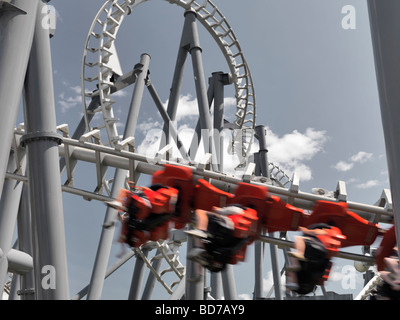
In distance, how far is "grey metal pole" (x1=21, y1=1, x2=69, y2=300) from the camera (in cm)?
243

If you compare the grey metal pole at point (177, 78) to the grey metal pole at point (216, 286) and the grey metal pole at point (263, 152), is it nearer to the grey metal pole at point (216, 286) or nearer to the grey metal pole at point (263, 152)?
the grey metal pole at point (216, 286)

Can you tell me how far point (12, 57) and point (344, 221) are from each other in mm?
2246

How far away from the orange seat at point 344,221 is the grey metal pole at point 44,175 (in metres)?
1.63

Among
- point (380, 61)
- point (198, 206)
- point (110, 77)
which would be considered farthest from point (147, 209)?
point (110, 77)

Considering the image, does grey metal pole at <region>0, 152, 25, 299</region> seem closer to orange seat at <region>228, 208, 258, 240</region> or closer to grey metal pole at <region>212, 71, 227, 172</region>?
orange seat at <region>228, 208, 258, 240</region>

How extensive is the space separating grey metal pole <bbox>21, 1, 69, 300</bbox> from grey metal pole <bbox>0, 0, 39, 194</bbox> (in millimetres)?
315

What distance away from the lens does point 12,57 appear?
2266mm

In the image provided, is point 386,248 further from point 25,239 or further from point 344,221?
point 25,239

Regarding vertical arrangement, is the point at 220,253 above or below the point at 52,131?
below

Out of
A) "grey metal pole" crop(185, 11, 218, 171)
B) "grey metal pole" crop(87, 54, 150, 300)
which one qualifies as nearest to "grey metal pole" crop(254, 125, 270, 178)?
"grey metal pole" crop(185, 11, 218, 171)
